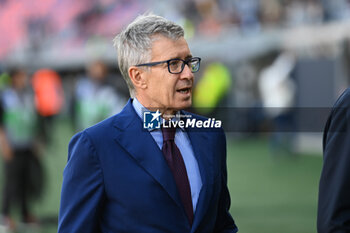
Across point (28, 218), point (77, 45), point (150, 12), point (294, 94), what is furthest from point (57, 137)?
point (150, 12)

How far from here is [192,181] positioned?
1973 millimetres

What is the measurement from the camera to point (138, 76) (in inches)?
79.2

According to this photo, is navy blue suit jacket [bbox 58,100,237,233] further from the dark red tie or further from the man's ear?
the man's ear

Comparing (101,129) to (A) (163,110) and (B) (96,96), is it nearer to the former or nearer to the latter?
(A) (163,110)

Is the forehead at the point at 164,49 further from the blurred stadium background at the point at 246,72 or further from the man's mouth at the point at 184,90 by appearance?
the blurred stadium background at the point at 246,72

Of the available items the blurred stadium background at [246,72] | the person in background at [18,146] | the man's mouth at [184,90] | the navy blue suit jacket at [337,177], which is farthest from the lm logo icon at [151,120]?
the person in background at [18,146]

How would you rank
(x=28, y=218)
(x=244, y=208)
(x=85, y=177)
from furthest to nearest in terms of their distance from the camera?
1. (x=244, y=208)
2. (x=28, y=218)
3. (x=85, y=177)

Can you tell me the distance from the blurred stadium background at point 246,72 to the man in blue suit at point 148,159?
3863 mm

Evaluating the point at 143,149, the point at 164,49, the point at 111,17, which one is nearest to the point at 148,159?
the point at 143,149

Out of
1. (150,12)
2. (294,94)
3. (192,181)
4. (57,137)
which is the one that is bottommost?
(57,137)

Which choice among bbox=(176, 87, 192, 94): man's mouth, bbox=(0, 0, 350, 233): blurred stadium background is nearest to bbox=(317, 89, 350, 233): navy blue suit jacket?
bbox=(176, 87, 192, 94): man's mouth

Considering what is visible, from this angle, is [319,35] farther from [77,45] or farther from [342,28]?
[77,45]

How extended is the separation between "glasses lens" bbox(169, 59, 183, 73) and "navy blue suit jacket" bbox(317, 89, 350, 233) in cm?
55

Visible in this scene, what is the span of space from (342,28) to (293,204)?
8.71 metres
